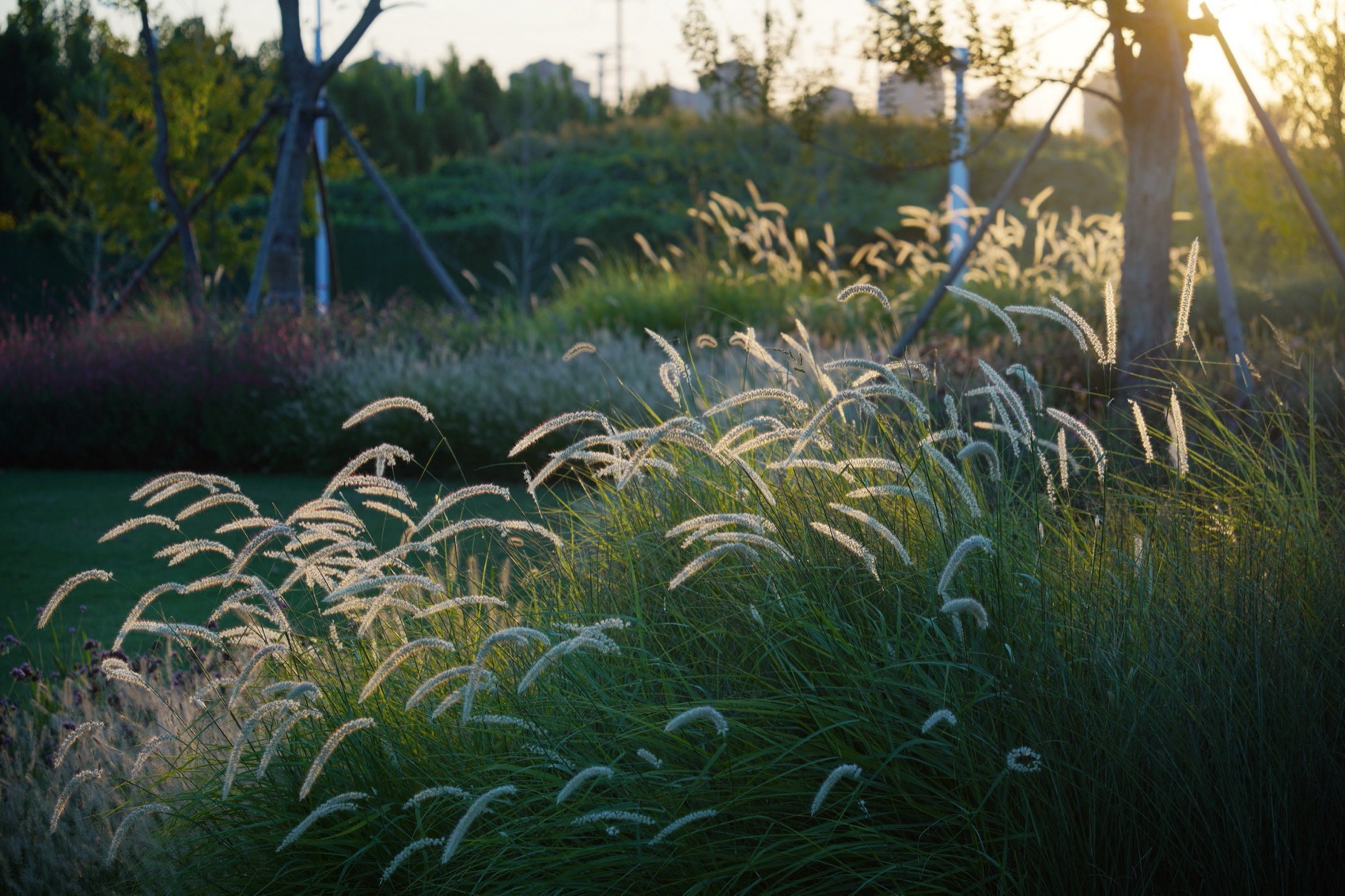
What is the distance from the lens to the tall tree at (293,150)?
964 cm

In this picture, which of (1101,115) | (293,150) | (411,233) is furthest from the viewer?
(1101,115)

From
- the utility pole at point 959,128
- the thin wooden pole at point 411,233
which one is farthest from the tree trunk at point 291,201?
the utility pole at point 959,128

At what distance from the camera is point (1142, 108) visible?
555 cm

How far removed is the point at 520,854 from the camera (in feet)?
6.66

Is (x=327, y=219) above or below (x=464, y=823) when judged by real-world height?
above

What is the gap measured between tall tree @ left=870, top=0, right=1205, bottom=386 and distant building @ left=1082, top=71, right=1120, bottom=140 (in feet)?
57.3

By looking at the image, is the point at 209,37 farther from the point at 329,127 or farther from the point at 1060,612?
the point at 1060,612

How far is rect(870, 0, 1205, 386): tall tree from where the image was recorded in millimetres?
5398

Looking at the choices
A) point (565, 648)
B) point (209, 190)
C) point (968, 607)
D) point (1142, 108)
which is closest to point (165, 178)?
point (209, 190)

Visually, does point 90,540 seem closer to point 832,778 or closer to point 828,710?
point 828,710

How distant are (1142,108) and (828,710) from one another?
4.65 meters

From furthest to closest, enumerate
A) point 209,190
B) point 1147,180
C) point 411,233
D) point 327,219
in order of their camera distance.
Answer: point 327,219 < point 411,233 < point 209,190 < point 1147,180

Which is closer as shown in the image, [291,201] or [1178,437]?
[1178,437]

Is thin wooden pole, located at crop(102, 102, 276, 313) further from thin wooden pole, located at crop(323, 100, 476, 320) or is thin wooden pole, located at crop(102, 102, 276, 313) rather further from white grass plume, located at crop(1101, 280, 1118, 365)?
white grass plume, located at crop(1101, 280, 1118, 365)
